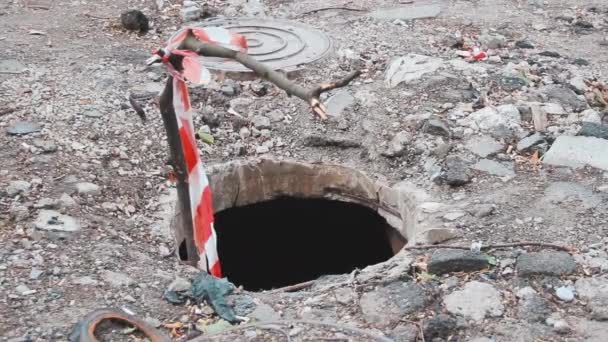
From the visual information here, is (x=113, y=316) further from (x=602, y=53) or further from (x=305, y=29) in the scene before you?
(x=602, y=53)

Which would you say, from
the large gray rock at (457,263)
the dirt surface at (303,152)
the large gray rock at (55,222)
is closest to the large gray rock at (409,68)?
the dirt surface at (303,152)

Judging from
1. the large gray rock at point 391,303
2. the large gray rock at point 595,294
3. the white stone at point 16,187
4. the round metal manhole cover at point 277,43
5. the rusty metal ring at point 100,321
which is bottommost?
the large gray rock at point 595,294

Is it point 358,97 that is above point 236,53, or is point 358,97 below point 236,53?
below

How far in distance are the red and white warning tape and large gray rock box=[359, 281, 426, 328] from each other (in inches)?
30.6

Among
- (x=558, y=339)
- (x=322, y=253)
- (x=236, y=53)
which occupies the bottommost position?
(x=322, y=253)

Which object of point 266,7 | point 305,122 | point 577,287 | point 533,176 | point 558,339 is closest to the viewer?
point 558,339

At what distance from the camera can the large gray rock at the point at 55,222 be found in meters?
3.47

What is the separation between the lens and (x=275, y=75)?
9.62 ft

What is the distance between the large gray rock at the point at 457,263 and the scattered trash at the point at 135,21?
2.86 metres

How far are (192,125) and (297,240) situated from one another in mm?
1989

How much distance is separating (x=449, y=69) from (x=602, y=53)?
1110mm

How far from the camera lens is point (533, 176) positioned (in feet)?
12.9

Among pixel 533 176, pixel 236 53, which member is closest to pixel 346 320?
pixel 236 53

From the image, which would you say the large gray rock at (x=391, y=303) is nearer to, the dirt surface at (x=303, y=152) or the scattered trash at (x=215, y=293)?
the dirt surface at (x=303, y=152)
